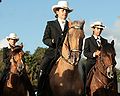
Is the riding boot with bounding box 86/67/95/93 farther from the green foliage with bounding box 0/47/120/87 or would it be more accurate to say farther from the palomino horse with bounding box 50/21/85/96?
the palomino horse with bounding box 50/21/85/96

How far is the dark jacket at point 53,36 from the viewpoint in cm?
1178

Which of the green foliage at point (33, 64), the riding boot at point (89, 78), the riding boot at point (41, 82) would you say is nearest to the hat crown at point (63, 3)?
the green foliage at point (33, 64)

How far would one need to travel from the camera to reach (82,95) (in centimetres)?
1124

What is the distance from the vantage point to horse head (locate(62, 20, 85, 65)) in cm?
1028

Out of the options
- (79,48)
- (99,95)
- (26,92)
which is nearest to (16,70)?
(26,92)

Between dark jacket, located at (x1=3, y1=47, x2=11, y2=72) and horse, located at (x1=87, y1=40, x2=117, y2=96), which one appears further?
dark jacket, located at (x1=3, y1=47, x2=11, y2=72)

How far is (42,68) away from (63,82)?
4.12 feet

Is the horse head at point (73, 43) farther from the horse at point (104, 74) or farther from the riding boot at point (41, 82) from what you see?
the horse at point (104, 74)

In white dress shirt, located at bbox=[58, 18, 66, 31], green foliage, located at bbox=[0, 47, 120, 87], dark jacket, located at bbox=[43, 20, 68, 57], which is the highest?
white dress shirt, located at bbox=[58, 18, 66, 31]

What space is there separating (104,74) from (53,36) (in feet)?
7.00

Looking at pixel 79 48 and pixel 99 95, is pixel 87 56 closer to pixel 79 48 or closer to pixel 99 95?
pixel 99 95

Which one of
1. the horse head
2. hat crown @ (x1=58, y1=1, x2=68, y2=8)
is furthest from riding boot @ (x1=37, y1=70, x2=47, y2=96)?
hat crown @ (x1=58, y1=1, x2=68, y2=8)

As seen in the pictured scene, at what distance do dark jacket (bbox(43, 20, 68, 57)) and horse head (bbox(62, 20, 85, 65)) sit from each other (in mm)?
782

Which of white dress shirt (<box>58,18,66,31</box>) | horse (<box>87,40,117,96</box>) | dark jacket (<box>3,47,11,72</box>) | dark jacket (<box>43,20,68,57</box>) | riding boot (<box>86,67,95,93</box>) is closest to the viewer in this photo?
dark jacket (<box>43,20,68,57</box>)
